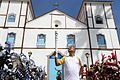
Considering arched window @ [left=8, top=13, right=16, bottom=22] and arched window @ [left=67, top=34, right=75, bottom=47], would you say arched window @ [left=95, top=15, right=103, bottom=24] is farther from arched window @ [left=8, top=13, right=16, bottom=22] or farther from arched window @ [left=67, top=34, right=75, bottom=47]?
arched window @ [left=8, top=13, right=16, bottom=22]

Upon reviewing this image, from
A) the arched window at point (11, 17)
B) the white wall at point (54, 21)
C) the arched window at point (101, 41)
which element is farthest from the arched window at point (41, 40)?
the arched window at point (101, 41)

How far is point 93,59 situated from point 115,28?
174 inches

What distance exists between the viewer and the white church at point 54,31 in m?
21.7

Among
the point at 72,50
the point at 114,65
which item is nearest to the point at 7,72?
the point at 72,50

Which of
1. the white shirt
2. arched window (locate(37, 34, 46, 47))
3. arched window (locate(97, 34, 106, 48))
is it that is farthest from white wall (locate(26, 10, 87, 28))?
the white shirt

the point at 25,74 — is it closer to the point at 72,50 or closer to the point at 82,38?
the point at 72,50

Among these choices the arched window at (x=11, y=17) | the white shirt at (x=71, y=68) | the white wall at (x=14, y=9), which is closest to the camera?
the white shirt at (x=71, y=68)

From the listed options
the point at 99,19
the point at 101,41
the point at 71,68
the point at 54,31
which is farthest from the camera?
the point at 99,19

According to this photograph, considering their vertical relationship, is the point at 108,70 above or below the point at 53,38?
below

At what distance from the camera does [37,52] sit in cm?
2161

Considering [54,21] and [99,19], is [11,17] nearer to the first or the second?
[54,21]

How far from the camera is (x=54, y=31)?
23.0m

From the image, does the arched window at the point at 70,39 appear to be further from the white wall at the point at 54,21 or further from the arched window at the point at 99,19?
the arched window at the point at 99,19

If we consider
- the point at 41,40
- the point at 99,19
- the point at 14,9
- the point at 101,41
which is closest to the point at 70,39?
the point at 41,40
